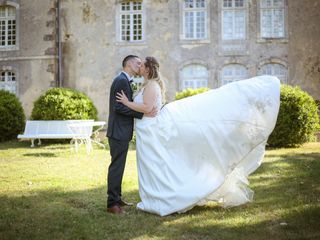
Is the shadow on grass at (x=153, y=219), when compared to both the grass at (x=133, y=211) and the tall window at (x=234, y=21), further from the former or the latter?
the tall window at (x=234, y=21)

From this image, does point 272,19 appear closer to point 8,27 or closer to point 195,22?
point 195,22

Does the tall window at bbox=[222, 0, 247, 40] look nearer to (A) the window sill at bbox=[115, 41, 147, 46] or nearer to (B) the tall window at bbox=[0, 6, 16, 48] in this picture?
(A) the window sill at bbox=[115, 41, 147, 46]

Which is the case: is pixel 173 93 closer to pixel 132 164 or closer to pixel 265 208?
pixel 132 164

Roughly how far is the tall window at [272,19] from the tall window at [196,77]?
9.31ft

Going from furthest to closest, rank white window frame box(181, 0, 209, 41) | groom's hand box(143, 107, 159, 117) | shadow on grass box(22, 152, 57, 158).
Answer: white window frame box(181, 0, 209, 41) → shadow on grass box(22, 152, 57, 158) → groom's hand box(143, 107, 159, 117)

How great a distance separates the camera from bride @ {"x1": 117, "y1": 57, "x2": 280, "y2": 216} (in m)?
4.82

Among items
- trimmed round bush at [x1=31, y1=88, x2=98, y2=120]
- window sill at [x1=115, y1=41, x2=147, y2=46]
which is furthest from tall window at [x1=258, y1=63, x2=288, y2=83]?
trimmed round bush at [x1=31, y1=88, x2=98, y2=120]

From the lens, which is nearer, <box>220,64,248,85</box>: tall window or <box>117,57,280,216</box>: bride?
<box>117,57,280,216</box>: bride

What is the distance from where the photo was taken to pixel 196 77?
17750 mm

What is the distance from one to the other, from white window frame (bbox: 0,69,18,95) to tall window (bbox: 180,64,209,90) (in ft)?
24.4

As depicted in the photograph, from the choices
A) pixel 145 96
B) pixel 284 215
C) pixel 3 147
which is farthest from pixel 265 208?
pixel 3 147

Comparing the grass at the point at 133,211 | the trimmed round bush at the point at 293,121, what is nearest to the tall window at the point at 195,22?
the trimmed round bush at the point at 293,121

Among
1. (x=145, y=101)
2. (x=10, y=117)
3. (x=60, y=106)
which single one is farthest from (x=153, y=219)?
(x=10, y=117)

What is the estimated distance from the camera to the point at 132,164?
9141 mm
